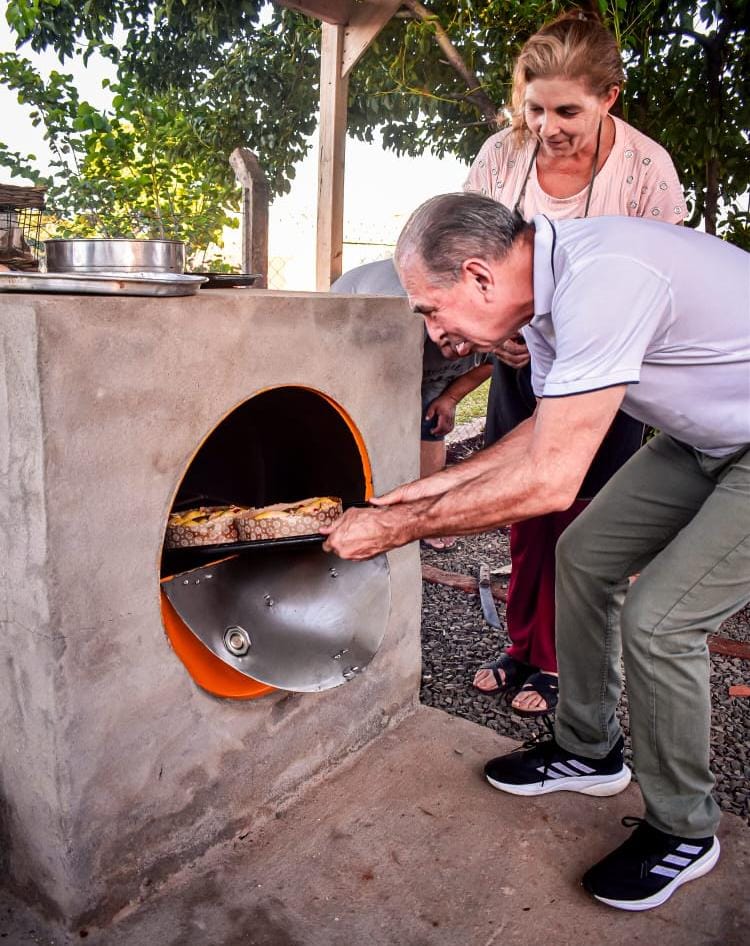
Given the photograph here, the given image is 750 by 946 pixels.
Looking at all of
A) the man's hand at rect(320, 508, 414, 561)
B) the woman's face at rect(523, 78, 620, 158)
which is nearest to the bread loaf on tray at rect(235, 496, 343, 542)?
the man's hand at rect(320, 508, 414, 561)

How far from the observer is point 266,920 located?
2.04 m

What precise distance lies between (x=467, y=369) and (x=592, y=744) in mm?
1764

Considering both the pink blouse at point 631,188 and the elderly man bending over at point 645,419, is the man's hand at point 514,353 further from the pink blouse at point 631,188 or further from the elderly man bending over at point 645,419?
the elderly man bending over at point 645,419

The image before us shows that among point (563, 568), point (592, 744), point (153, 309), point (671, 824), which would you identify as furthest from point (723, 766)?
point (153, 309)

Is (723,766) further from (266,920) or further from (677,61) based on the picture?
(677,61)

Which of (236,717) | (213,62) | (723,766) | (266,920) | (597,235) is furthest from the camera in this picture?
(213,62)

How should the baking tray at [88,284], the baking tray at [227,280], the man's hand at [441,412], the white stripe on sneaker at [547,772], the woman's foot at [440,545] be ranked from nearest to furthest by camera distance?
the baking tray at [88,284] < the baking tray at [227,280] < the white stripe on sneaker at [547,772] < the man's hand at [441,412] < the woman's foot at [440,545]

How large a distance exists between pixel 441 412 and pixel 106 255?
1.78 meters

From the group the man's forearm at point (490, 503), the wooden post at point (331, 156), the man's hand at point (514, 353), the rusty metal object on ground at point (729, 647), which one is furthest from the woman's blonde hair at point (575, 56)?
the wooden post at point (331, 156)

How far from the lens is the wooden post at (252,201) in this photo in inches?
206

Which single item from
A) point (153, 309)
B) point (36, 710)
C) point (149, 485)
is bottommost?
point (36, 710)

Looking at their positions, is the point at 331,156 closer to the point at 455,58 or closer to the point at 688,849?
the point at 455,58

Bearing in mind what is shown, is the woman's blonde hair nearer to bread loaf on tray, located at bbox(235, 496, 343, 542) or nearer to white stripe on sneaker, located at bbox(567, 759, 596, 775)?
bread loaf on tray, located at bbox(235, 496, 343, 542)

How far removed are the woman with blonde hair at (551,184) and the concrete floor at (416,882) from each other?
67 cm
